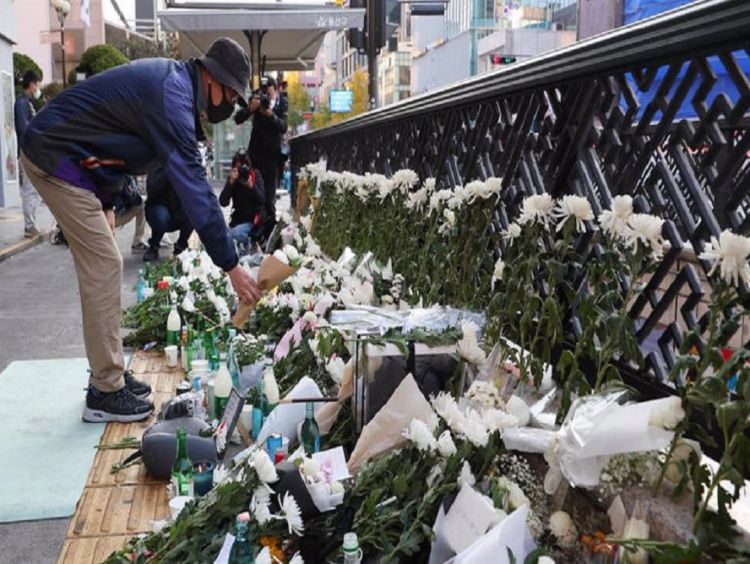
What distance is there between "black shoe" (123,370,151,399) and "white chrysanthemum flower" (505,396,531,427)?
311 cm

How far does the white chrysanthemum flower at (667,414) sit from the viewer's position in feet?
6.85

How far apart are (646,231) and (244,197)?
932cm

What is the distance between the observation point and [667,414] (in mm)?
2104

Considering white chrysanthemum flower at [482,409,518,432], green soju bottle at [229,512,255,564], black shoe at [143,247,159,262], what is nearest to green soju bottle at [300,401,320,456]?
green soju bottle at [229,512,255,564]

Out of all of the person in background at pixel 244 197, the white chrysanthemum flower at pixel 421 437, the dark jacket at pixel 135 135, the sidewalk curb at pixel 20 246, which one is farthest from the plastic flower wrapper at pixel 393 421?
the sidewalk curb at pixel 20 246

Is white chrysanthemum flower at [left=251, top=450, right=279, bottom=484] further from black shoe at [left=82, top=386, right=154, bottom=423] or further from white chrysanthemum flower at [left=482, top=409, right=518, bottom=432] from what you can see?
black shoe at [left=82, top=386, right=154, bottom=423]

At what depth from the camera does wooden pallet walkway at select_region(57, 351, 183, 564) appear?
3641 mm

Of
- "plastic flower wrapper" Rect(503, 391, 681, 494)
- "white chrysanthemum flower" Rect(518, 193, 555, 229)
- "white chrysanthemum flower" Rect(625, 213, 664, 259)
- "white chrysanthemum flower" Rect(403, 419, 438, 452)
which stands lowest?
"white chrysanthemum flower" Rect(403, 419, 438, 452)

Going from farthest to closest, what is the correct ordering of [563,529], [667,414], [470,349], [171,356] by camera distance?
[171,356], [470,349], [563,529], [667,414]

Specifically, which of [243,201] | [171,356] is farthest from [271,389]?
[243,201]

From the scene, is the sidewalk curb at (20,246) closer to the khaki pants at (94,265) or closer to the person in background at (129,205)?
the person in background at (129,205)

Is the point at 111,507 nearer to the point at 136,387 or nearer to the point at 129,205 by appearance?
the point at 136,387

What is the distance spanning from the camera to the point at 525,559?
2.36 meters

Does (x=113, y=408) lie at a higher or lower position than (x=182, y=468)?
lower
